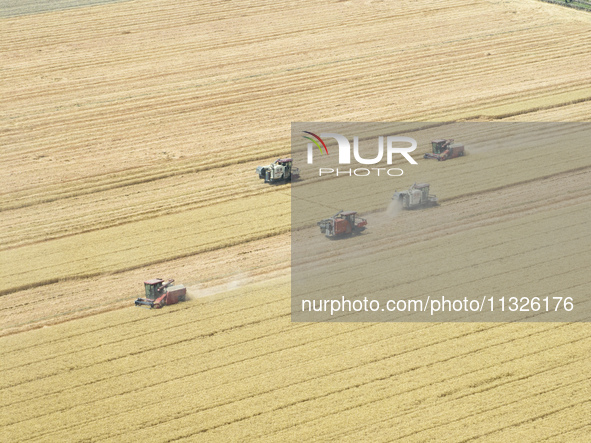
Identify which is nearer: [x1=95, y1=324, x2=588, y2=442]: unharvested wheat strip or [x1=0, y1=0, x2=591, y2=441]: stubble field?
[x1=95, y1=324, x2=588, y2=442]: unharvested wheat strip

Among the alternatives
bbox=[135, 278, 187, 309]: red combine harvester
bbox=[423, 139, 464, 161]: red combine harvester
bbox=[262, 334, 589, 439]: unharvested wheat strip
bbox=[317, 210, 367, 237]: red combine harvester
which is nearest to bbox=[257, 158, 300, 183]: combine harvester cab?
bbox=[317, 210, 367, 237]: red combine harvester

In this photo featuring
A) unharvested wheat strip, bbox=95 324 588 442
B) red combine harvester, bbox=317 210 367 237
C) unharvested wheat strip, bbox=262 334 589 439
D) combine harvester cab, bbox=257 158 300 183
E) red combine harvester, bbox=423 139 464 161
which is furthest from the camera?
red combine harvester, bbox=423 139 464 161

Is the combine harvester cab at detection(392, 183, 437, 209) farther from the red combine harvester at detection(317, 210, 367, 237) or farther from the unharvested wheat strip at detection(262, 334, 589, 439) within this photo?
the unharvested wheat strip at detection(262, 334, 589, 439)

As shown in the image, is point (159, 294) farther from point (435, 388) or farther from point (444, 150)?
point (444, 150)

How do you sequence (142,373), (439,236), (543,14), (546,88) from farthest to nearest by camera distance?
(543,14), (546,88), (439,236), (142,373)

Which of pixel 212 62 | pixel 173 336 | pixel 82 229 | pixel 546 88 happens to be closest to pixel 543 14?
pixel 546 88

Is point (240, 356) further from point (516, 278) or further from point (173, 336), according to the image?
point (516, 278)
